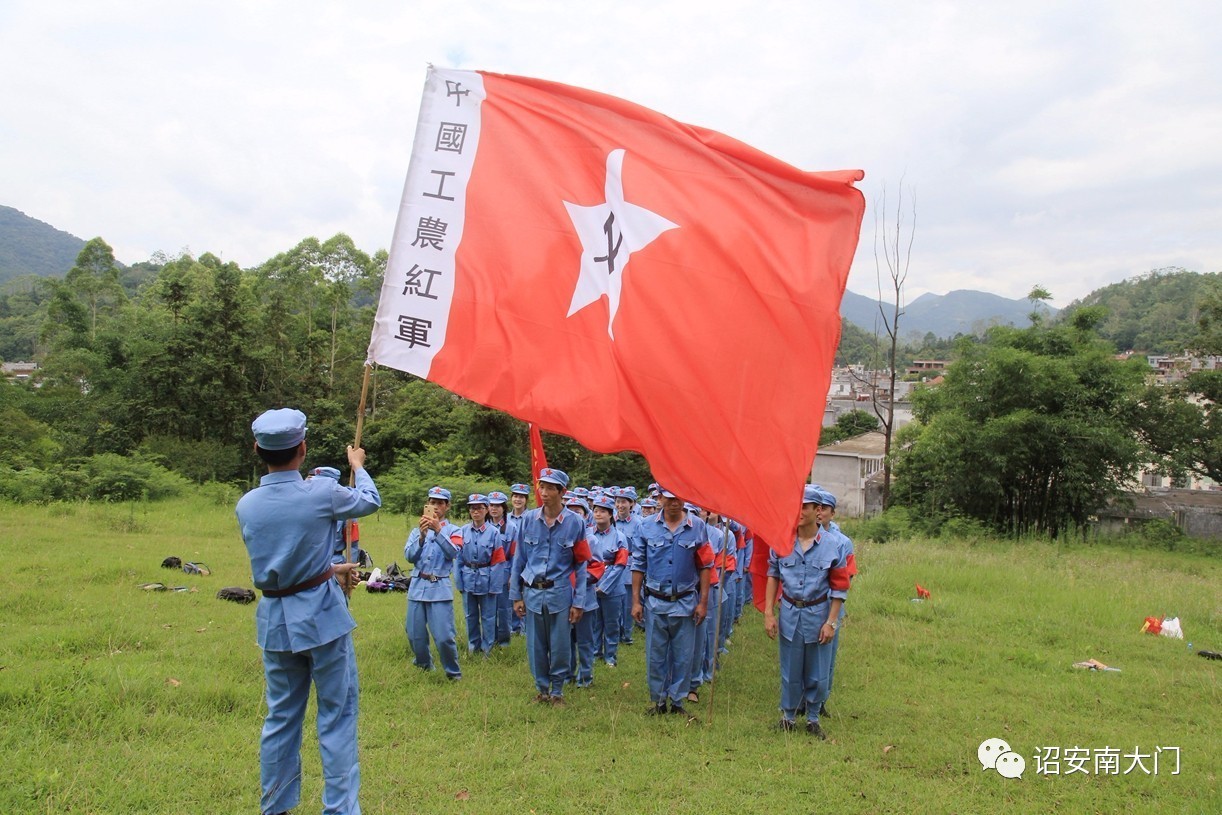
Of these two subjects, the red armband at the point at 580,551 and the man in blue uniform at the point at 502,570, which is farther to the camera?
the man in blue uniform at the point at 502,570

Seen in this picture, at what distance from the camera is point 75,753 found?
219 inches

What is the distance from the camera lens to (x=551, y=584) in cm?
749

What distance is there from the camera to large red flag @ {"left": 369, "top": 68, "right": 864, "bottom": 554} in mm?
5426

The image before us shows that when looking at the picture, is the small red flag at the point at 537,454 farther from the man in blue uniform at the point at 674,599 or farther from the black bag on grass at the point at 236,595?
the black bag on grass at the point at 236,595

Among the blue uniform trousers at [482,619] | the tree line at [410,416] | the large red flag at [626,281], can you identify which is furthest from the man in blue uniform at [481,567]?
the tree line at [410,416]

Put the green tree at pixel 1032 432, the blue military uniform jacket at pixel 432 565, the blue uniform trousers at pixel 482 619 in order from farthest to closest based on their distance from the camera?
the green tree at pixel 1032 432 → the blue uniform trousers at pixel 482 619 → the blue military uniform jacket at pixel 432 565

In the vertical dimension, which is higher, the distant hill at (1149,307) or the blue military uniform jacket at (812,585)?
the distant hill at (1149,307)

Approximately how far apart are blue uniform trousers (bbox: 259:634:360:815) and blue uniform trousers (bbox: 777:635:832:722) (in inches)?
151

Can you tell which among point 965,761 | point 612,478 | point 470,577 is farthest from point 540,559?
point 612,478

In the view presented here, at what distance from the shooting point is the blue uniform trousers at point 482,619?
9.30m

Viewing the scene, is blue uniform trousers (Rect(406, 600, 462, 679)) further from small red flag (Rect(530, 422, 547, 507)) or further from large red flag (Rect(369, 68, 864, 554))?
large red flag (Rect(369, 68, 864, 554))

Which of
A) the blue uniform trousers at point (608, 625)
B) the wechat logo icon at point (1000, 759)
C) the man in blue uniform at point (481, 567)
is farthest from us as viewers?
the blue uniform trousers at point (608, 625)

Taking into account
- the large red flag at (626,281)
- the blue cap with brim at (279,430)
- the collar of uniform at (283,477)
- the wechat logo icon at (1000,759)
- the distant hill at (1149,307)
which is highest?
the distant hill at (1149,307)

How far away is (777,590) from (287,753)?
4191 mm
